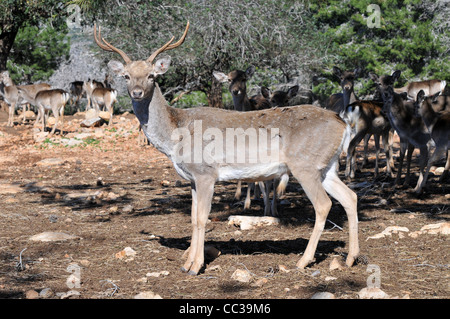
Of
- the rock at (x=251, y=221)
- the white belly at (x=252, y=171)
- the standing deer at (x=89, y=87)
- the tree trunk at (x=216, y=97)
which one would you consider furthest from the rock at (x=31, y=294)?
the standing deer at (x=89, y=87)

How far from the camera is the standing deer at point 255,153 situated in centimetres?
530

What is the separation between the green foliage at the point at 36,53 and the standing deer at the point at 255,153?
26003 millimetres

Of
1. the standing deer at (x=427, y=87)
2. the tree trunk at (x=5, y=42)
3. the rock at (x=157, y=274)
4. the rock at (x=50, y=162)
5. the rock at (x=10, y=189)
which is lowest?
the rock at (x=50, y=162)

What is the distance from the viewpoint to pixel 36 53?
100ft

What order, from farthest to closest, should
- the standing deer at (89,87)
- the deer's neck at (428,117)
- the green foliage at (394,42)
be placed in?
1. the standing deer at (89,87)
2. the green foliage at (394,42)
3. the deer's neck at (428,117)

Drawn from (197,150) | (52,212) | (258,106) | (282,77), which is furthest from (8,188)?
(282,77)

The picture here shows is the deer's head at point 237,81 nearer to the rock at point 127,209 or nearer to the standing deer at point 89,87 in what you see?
the rock at point 127,209

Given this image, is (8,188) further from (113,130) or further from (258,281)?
(113,130)

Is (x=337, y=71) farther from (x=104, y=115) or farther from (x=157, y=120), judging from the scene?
(x=104, y=115)

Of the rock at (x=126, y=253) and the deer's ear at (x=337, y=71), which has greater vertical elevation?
the deer's ear at (x=337, y=71)

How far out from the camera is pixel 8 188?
959 centimetres

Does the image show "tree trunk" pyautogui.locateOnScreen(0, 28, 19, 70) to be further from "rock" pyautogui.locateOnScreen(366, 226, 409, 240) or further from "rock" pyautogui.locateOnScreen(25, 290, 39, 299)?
"rock" pyautogui.locateOnScreen(25, 290, 39, 299)

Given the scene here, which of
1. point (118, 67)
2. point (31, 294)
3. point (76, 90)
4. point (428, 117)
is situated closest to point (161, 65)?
point (118, 67)

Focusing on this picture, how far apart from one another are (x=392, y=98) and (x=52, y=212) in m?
6.43
